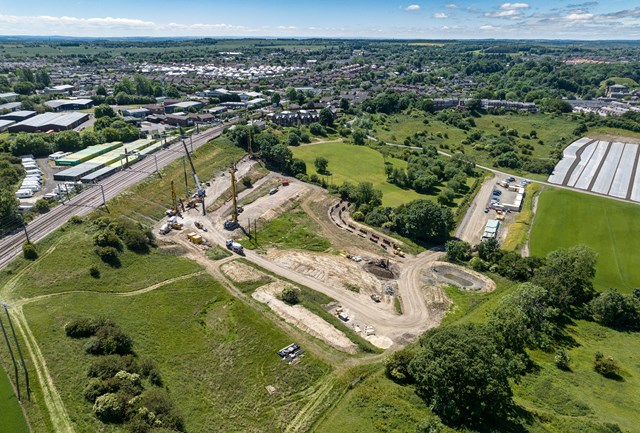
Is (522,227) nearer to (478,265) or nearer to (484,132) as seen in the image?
(478,265)

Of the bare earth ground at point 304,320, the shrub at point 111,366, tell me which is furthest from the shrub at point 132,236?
the shrub at point 111,366

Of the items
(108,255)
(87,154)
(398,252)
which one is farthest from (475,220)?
(87,154)

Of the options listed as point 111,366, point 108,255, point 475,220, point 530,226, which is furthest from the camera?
point 475,220

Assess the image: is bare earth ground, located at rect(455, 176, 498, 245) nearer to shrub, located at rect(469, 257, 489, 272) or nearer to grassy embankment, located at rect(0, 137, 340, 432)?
shrub, located at rect(469, 257, 489, 272)

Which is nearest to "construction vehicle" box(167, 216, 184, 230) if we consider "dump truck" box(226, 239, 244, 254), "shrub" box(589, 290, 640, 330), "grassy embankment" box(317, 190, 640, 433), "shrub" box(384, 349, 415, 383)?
"dump truck" box(226, 239, 244, 254)

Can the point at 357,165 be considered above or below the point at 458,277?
above

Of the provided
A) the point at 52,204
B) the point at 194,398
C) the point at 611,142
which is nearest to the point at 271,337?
the point at 194,398

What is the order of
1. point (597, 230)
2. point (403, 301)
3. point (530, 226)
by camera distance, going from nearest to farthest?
point (403, 301)
point (597, 230)
point (530, 226)
